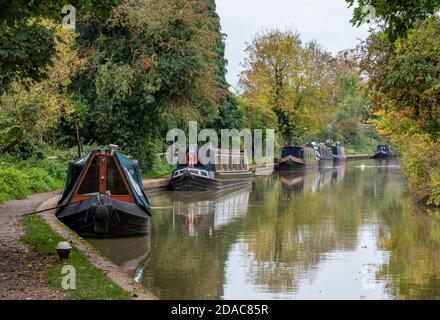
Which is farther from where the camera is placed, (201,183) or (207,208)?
(201,183)

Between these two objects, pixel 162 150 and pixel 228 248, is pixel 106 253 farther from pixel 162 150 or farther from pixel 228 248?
pixel 162 150

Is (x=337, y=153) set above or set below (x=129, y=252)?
above

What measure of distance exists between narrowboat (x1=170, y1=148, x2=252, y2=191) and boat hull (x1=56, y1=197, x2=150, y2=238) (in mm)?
14001

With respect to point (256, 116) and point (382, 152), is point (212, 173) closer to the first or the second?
point (256, 116)

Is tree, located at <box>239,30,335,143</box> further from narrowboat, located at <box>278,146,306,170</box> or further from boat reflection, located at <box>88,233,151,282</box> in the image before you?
boat reflection, located at <box>88,233,151,282</box>

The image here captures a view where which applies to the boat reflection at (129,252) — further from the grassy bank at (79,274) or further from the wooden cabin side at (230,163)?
the wooden cabin side at (230,163)

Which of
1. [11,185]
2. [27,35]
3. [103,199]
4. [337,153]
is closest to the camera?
[27,35]

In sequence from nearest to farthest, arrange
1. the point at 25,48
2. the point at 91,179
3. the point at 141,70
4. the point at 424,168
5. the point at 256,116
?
the point at 25,48
the point at 91,179
the point at 424,168
the point at 141,70
the point at 256,116

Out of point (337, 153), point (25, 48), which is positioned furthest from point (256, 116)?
point (25, 48)

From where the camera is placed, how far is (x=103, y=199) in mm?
16969

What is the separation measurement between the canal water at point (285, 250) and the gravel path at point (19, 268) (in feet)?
6.65

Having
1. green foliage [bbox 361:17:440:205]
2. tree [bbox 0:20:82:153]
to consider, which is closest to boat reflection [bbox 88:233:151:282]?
tree [bbox 0:20:82:153]

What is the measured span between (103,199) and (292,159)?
120 ft

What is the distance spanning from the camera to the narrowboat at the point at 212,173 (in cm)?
3166
